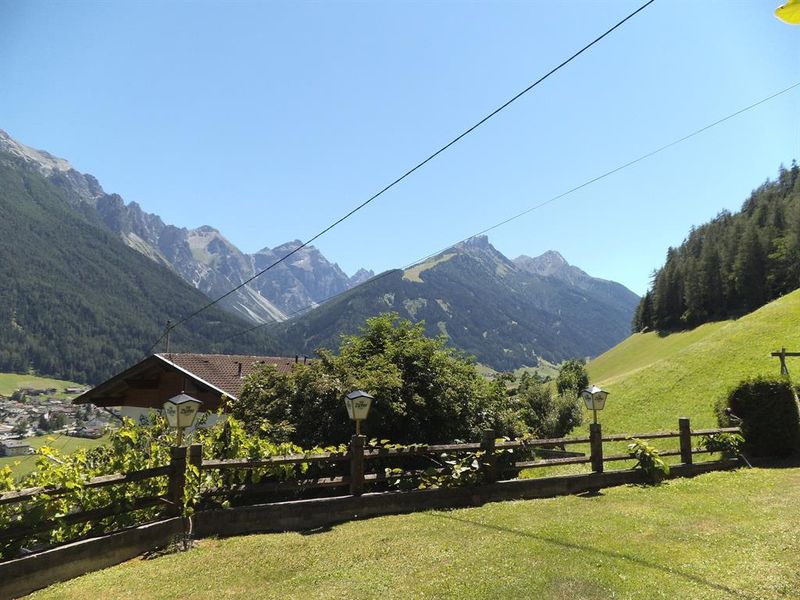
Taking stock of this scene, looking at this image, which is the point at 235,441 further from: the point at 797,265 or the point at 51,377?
the point at 51,377

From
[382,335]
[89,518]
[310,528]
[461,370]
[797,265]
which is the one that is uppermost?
[797,265]

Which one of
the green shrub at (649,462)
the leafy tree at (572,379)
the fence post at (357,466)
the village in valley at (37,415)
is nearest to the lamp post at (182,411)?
the fence post at (357,466)

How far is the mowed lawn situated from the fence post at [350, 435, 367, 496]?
0.80m

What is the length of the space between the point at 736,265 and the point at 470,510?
86270 millimetres

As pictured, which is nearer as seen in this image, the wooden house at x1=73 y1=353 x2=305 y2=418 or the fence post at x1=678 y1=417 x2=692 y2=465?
the fence post at x1=678 y1=417 x2=692 y2=465

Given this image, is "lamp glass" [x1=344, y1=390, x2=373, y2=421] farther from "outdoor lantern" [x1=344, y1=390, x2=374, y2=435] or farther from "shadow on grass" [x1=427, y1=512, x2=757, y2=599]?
"shadow on grass" [x1=427, y1=512, x2=757, y2=599]

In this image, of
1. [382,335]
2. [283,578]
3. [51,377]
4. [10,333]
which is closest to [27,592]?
[283,578]

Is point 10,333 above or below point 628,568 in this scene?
above

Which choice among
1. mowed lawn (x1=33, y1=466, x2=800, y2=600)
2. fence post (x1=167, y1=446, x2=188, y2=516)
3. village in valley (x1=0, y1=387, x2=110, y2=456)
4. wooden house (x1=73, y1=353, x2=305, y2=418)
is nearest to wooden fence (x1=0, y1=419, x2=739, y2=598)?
fence post (x1=167, y1=446, x2=188, y2=516)

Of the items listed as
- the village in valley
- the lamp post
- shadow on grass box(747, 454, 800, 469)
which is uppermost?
the lamp post

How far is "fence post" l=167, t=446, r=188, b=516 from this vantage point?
352 inches

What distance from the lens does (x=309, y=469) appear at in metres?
11.5

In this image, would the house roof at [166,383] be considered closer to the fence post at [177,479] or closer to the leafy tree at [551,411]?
the leafy tree at [551,411]

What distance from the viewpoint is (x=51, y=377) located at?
183 meters
